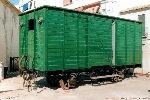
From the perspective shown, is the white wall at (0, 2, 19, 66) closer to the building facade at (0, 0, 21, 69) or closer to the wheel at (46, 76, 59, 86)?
the building facade at (0, 0, 21, 69)

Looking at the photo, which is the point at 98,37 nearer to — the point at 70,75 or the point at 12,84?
the point at 70,75

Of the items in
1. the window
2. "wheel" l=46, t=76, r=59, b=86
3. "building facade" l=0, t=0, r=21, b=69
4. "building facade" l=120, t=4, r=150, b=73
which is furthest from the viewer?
"building facade" l=120, t=4, r=150, b=73

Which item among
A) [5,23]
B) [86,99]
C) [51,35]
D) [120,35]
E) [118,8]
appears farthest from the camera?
[118,8]

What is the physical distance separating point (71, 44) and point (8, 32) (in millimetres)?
8191

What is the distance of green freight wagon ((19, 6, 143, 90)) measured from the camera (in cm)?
1092

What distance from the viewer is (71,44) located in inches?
460

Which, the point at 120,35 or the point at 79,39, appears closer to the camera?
the point at 79,39

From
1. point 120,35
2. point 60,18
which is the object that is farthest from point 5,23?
point 120,35

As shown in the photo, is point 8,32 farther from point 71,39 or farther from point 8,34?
point 71,39

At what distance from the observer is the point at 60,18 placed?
36.9ft

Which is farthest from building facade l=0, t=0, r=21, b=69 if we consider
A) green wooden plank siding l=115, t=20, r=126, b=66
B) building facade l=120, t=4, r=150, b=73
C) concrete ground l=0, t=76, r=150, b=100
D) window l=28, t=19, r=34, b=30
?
building facade l=120, t=4, r=150, b=73

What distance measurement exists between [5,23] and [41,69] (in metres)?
7.93

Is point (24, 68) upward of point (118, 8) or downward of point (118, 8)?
downward

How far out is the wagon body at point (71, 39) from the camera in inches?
428
